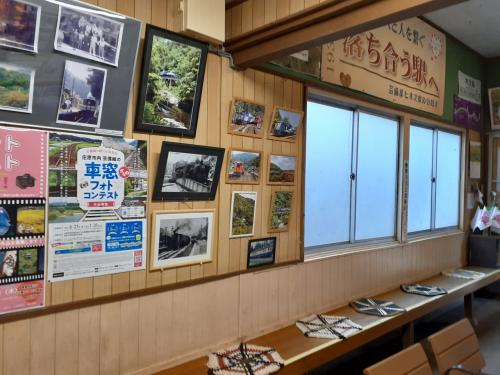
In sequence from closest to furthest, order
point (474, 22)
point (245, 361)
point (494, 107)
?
1. point (245, 361)
2. point (474, 22)
3. point (494, 107)

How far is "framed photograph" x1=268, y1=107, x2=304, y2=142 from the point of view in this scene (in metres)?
2.86

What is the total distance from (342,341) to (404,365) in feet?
2.79

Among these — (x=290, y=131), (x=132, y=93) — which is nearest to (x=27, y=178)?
(x=132, y=93)

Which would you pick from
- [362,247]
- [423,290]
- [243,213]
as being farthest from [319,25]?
[423,290]

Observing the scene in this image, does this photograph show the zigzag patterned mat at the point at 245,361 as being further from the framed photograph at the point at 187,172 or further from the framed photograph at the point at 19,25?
the framed photograph at the point at 19,25

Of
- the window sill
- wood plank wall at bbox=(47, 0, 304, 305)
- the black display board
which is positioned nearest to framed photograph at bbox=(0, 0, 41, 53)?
the black display board

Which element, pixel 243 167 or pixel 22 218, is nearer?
pixel 22 218

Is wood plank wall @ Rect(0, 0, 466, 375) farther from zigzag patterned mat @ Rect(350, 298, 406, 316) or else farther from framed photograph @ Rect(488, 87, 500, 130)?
framed photograph @ Rect(488, 87, 500, 130)

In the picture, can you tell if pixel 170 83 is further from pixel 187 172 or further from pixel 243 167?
pixel 243 167

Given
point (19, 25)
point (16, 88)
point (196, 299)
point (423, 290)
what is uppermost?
point (19, 25)


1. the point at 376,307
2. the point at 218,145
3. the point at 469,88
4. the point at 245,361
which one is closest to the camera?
the point at 245,361

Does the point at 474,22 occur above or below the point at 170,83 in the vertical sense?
above

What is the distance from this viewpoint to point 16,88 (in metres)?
1.75

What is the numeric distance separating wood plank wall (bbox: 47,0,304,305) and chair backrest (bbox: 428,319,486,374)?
1.14m
